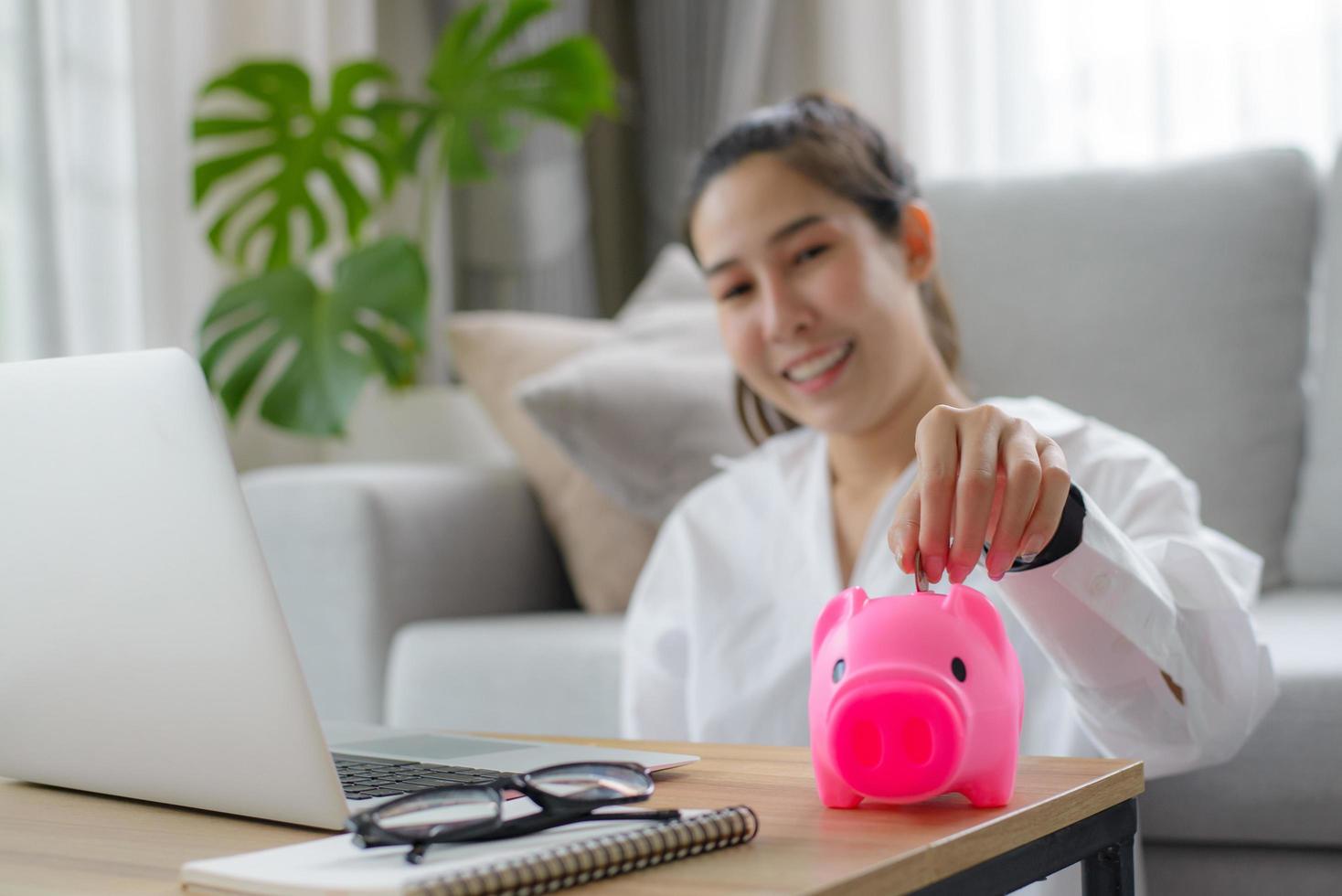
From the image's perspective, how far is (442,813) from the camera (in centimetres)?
52

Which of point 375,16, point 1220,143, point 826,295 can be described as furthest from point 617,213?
point 826,295

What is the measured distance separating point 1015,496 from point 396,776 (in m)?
0.34

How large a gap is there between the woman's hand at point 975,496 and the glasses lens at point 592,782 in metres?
0.16

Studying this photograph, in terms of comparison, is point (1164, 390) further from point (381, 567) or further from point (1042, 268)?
point (381, 567)

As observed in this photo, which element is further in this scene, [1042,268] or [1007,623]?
[1042,268]

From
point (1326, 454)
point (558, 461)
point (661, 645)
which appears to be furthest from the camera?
point (558, 461)

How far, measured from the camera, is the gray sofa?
156 cm

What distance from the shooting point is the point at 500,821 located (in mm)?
526

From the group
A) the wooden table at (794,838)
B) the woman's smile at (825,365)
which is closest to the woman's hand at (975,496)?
the wooden table at (794,838)

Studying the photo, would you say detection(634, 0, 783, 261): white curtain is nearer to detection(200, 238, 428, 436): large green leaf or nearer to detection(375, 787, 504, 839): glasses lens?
detection(200, 238, 428, 436): large green leaf

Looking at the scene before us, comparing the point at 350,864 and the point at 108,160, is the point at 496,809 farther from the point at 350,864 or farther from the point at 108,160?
the point at 108,160

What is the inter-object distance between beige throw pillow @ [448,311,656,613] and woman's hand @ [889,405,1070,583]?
1071 millimetres

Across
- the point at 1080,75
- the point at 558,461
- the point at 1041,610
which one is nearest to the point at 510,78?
the point at 558,461

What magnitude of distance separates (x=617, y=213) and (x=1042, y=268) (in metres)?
1.45
